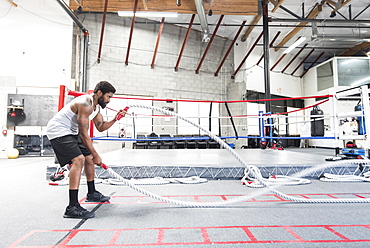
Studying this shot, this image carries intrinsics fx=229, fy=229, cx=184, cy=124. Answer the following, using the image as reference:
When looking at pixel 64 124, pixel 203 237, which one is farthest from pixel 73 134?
pixel 203 237

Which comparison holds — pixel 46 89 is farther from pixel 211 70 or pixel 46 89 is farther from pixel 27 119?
pixel 211 70

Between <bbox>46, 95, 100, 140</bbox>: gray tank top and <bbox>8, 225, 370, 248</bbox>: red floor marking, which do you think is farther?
<bbox>46, 95, 100, 140</bbox>: gray tank top

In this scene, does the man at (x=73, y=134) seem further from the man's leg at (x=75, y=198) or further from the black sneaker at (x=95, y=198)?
the black sneaker at (x=95, y=198)

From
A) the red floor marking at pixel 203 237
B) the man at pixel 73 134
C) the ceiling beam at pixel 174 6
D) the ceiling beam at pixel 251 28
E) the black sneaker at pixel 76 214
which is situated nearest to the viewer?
the red floor marking at pixel 203 237

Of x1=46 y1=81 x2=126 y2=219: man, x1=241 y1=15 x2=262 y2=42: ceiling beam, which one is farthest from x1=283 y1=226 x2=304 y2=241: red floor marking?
x1=241 y1=15 x2=262 y2=42: ceiling beam

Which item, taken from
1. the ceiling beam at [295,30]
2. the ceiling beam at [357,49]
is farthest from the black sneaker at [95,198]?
the ceiling beam at [357,49]

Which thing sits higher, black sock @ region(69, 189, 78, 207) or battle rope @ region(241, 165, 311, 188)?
black sock @ region(69, 189, 78, 207)

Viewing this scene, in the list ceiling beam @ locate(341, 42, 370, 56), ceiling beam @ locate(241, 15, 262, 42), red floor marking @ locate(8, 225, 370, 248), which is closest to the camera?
red floor marking @ locate(8, 225, 370, 248)

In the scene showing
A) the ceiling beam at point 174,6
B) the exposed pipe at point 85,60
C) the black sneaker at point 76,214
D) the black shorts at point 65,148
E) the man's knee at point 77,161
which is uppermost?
the ceiling beam at point 174,6

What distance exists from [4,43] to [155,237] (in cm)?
788

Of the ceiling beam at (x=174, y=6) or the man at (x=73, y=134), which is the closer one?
the man at (x=73, y=134)

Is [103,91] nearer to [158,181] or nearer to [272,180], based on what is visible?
[158,181]

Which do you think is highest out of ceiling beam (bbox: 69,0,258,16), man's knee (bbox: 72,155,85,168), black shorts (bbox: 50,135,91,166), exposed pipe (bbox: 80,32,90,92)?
ceiling beam (bbox: 69,0,258,16)

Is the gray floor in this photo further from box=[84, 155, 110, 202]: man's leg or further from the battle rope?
the battle rope
